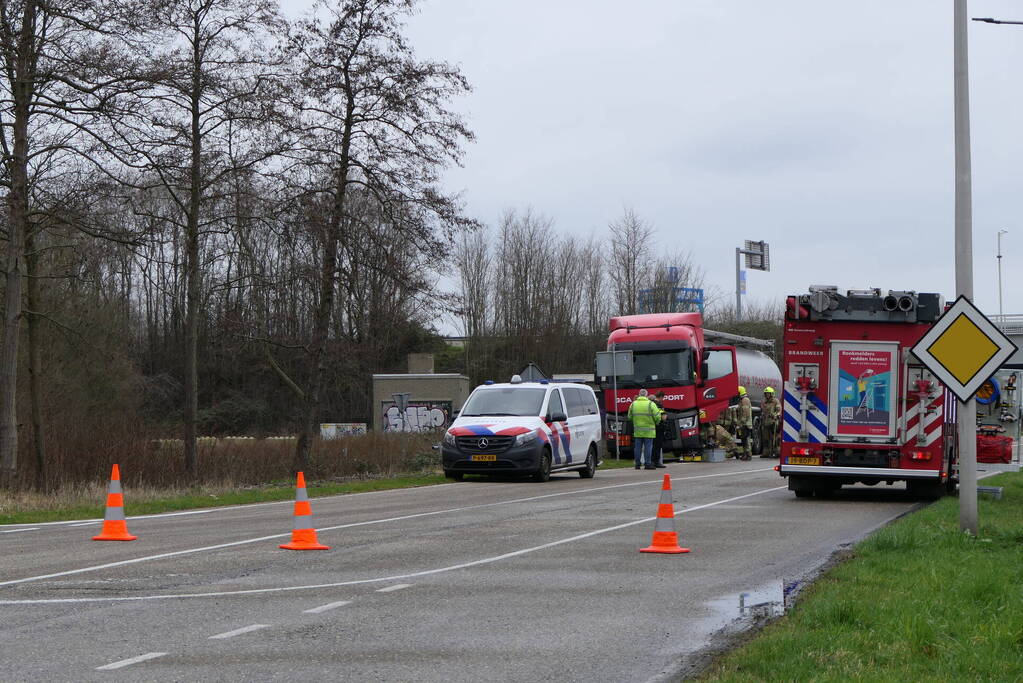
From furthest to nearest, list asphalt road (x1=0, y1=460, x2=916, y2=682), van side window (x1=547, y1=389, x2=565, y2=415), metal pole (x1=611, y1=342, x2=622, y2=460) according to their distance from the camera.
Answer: metal pole (x1=611, y1=342, x2=622, y2=460), van side window (x1=547, y1=389, x2=565, y2=415), asphalt road (x1=0, y1=460, x2=916, y2=682)

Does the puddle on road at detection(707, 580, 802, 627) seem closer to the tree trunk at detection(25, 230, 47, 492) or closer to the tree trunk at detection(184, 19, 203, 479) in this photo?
the tree trunk at detection(25, 230, 47, 492)

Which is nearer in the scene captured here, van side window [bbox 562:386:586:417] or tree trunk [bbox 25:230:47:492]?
tree trunk [bbox 25:230:47:492]

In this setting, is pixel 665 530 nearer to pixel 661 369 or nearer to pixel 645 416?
pixel 645 416

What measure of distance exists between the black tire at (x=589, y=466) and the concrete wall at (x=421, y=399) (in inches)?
928

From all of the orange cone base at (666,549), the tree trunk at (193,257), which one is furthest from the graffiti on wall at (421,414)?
the orange cone base at (666,549)

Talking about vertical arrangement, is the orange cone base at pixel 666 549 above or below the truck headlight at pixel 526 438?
below

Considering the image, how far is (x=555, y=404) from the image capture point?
25797 mm

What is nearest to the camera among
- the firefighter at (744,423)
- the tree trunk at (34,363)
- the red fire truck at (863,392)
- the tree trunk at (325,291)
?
the red fire truck at (863,392)

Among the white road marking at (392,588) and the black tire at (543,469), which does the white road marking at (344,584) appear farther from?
the black tire at (543,469)

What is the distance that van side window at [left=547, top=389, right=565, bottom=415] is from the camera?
1004 inches

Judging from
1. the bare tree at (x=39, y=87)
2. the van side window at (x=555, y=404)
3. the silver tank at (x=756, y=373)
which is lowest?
the van side window at (x=555, y=404)

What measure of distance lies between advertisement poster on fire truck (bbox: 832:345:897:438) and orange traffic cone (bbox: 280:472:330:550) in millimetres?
9907

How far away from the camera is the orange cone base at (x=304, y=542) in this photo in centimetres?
1255

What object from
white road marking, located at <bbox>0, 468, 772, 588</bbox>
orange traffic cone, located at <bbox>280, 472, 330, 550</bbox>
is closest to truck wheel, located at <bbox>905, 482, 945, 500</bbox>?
white road marking, located at <bbox>0, 468, 772, 588</bbox>
